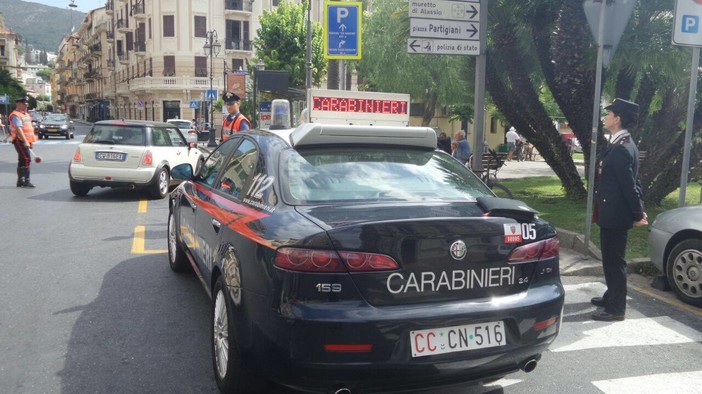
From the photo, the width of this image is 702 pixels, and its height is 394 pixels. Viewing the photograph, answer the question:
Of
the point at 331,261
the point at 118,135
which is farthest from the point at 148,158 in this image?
the point at 331,261

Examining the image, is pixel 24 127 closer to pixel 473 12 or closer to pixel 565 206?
pixel 473 12

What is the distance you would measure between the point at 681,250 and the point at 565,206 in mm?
5753

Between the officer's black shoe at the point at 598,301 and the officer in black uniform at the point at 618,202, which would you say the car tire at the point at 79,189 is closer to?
the officer's black shoe at the point at 598,301

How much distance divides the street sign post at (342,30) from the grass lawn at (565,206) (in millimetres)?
4575

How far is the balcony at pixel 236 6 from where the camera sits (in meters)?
54.9

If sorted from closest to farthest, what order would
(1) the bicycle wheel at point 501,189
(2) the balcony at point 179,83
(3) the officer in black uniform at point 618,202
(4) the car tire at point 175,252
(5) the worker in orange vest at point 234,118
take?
(3) the officer in black uniform at point 618,202, (4) the car tire at point 175,252, (1) the bicycle wheel at point 501,189, (5) the worker in orange vest at point 234,118, (2) the balcony at point 179,83

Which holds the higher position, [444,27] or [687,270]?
[444,27]


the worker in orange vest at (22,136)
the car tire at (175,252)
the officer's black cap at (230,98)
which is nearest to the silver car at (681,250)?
the car tire at (175,252)

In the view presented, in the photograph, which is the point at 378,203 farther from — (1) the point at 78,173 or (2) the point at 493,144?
(2) the point at 493,144

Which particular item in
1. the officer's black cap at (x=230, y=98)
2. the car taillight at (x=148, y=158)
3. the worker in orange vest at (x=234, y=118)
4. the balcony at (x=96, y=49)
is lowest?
the car taillight at (x=148, y=158)

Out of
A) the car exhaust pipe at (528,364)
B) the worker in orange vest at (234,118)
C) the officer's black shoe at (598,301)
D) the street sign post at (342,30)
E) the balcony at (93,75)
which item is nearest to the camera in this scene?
the car exhaust pipe at (528,364)

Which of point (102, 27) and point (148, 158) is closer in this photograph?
point (148, 158)

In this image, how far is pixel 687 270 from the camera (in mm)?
5492

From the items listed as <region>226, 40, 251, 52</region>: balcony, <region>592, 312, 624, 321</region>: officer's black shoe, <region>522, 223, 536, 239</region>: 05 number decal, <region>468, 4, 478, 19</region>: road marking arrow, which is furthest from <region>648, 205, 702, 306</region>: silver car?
<region>226, 40, 251, 52</region>: balcony
